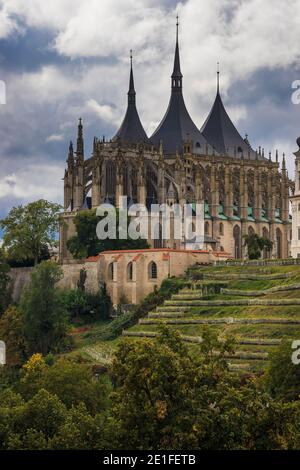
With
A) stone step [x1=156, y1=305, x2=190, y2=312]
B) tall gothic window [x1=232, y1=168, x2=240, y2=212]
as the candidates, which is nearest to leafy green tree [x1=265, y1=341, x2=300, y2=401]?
stone step [x1=156, y1=305, x2=190, y2=312]

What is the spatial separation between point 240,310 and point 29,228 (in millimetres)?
33060

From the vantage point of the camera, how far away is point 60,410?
50938mm

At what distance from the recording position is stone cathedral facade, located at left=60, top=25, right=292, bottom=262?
123 metres

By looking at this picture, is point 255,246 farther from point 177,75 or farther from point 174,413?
point 174,413

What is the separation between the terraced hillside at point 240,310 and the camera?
6944 centimetres

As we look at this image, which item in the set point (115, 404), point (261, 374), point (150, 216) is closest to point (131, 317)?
point (261, 374)

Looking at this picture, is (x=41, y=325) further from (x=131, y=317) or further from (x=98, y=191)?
(x=98, y=191)

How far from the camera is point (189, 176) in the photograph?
131000mm

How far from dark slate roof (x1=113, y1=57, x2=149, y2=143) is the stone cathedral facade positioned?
0.11 meters

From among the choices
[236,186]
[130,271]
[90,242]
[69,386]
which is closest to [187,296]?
[130,271]

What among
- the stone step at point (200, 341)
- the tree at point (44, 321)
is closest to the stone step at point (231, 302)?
the stone step at point (200, 341)

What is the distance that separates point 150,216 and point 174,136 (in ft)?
55.4

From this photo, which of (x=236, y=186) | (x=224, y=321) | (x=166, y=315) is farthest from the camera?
(x=236, y=186)

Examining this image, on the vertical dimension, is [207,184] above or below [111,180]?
above
